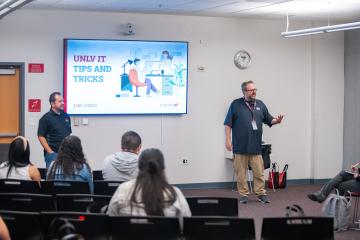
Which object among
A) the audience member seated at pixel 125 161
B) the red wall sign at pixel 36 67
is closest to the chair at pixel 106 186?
the audience member seated at pixel 125 161

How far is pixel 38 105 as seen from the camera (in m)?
9.89

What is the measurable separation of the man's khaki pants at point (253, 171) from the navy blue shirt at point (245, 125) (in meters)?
0.10

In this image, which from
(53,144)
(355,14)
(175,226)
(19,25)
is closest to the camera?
(175,226)

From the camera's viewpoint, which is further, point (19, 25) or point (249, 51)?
point (249, 51)

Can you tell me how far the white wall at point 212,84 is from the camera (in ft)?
32.5

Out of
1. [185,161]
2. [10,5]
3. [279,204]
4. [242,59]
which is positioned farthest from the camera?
[242,59]

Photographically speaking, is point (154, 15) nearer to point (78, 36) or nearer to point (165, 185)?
point (78, 36)

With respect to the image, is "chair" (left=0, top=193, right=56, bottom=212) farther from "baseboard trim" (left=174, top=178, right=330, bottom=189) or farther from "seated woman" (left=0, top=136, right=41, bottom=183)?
"baseboard trim" (left=174, top=178, right=330, bottom=189)

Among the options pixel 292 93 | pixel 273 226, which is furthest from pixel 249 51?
pixel 273 226

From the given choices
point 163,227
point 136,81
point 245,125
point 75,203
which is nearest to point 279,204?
point 245,125

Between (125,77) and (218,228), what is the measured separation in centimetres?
644

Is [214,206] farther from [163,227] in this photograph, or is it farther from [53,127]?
[53,127]

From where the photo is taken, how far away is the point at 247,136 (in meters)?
9.42

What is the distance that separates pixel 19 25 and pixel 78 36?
897 mm
